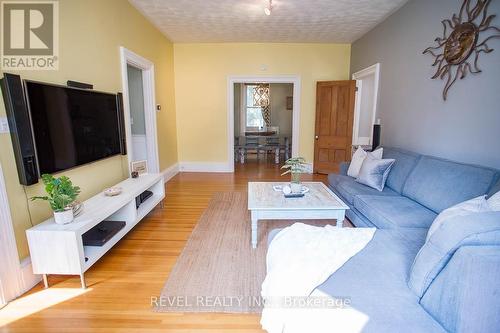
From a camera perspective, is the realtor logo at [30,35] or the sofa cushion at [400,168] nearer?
the realtor logo at [30,35]

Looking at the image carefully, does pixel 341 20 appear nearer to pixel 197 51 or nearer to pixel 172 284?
pixel 197 51

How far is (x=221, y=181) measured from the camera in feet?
16.8

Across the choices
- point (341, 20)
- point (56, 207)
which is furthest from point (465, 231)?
point (341, 20)

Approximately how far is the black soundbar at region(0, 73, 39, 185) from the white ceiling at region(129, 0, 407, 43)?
7.84 ft

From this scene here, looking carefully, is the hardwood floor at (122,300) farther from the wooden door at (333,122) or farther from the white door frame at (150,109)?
the wooden door at (333,122)

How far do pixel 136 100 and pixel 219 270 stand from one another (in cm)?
357

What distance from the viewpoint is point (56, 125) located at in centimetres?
219

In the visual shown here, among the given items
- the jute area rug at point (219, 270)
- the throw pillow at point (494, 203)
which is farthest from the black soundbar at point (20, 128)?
the throw pillow at point (494, 203)

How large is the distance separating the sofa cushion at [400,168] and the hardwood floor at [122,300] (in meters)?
2.20

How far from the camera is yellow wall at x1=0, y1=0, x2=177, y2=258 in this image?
1900mm

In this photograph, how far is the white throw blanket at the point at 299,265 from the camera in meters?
1.21

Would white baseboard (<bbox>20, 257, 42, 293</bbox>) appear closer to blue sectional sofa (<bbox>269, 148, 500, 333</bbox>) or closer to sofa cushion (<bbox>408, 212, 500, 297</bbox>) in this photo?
blue sectional sofa (<bbox>269, 148, 500, 333</bbox>)

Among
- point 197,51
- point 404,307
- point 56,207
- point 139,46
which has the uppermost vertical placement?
point 197,51

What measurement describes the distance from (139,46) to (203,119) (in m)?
2.19
